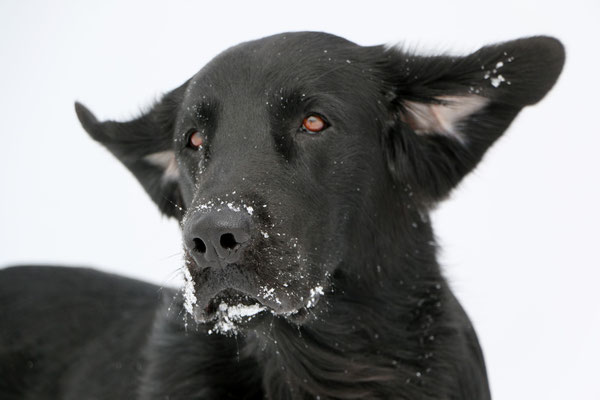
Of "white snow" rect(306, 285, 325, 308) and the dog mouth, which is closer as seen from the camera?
the dog mouth

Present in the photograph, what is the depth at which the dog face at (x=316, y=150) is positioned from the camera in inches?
111

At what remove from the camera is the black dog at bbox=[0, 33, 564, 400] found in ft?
9.59

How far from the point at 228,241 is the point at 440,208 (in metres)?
1.38

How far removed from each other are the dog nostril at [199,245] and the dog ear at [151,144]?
46.5 inches

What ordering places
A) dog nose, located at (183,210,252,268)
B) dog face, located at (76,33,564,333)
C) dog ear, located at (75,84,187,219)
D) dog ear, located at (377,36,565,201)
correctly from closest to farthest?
1. dog nose, located at (183,210,252,268)
2. dog face, located at (76,33,564,333)
3. dog ear, located at (377,36,565,201)
4. dog ear, located at (75,84,187,219)

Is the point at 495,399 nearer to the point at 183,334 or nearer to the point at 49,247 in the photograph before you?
the point at 183,334

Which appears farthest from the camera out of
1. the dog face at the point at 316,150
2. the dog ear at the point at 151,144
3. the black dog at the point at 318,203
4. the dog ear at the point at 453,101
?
the dog ear at the point at 151,144

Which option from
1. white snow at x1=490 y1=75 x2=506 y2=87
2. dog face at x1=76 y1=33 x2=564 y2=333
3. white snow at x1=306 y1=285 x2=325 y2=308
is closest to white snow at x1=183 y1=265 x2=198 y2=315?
dog face at x1=76 y1=33 x2=564 y2=333

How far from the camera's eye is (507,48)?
3.20 meters

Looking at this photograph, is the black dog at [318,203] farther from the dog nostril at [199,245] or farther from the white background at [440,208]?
the white background at [440,208]

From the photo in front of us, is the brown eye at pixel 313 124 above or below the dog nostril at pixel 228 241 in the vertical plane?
above

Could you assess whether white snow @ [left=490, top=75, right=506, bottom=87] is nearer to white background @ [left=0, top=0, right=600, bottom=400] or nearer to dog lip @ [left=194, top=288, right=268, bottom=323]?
white background @ [left=0, top=0, right=600, bottom=400]

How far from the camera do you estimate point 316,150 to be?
315 cm

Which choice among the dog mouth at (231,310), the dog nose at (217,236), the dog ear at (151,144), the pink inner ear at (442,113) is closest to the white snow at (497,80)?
the pink inner ear at (442,113)
